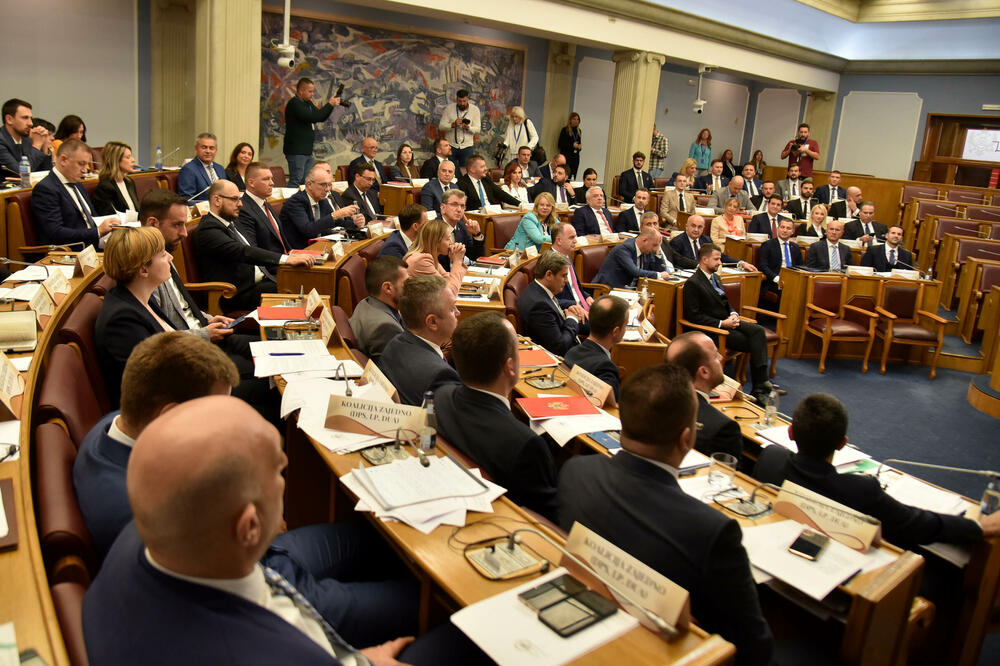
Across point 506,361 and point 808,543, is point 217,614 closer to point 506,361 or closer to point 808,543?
point 506,361

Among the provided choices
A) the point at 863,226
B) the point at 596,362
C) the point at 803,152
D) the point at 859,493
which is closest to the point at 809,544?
the point at 859,493

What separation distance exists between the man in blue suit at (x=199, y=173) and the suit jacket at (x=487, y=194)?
276cm

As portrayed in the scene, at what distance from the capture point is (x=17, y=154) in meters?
6.65

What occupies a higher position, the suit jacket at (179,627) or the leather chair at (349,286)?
the suit jacket at (179,627)

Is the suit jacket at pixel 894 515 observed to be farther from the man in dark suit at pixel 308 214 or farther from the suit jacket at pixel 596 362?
the man in dark suit at pixel 308 214

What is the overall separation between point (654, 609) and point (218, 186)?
14.0ft

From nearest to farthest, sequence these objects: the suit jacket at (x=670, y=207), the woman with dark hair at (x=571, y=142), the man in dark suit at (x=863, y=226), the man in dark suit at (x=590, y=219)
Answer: the man in dark suit at (x=590, y=219), the man in dark suit at (x=863, y=226), the suit jacket at (x=670, y=207), the woman with dark hair at (x=571, y=142)

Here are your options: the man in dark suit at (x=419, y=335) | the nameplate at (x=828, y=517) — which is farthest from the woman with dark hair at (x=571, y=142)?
the nameplate at (x=828, y=517)

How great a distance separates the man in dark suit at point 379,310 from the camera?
3.76 meters

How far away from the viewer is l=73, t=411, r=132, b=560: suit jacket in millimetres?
1734

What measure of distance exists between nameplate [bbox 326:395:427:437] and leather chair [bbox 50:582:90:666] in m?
1.03

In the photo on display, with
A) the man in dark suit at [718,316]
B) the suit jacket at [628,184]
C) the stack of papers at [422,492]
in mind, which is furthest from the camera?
A: the suit jacket at [628,184]

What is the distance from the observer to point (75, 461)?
1943 mm

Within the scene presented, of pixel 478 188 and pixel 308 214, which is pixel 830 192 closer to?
pixel 478 188
